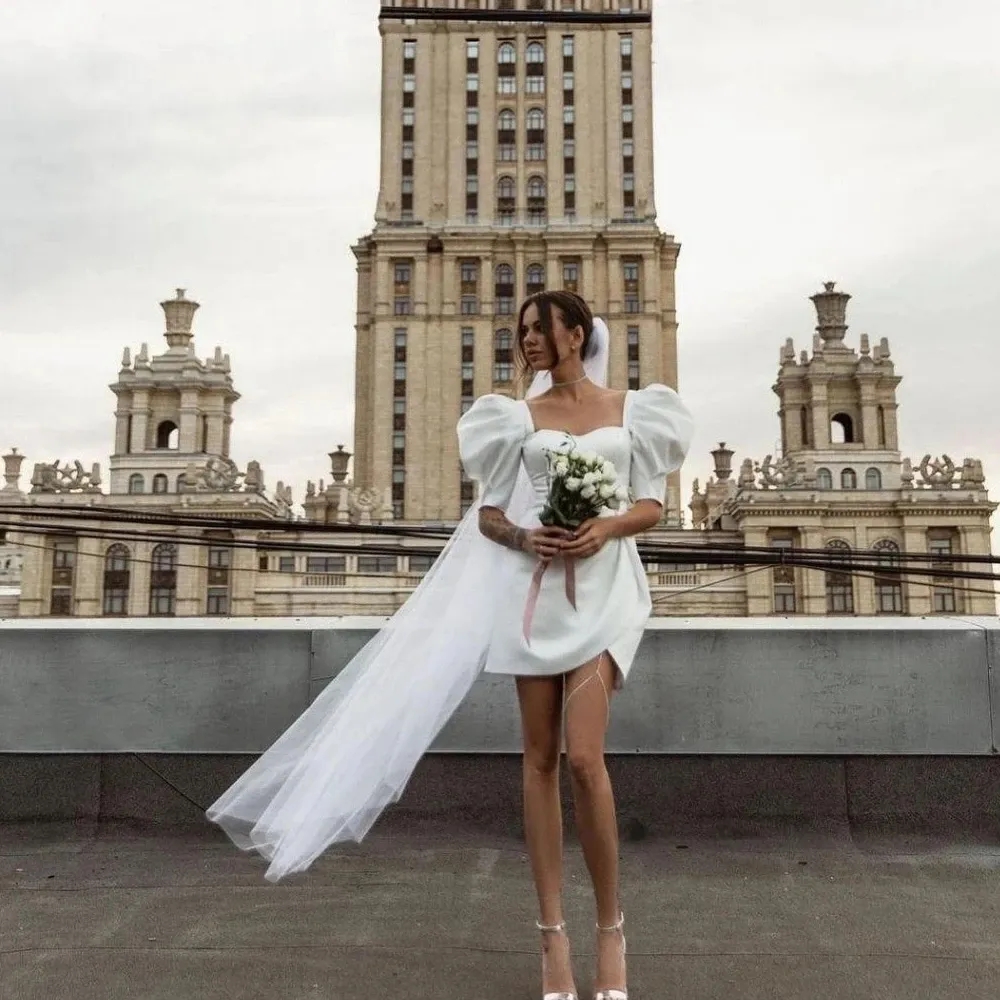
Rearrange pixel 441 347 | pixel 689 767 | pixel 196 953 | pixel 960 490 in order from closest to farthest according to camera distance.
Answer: pixel 196 953 < pixel 689 767 < pixel 960 490 < pixel 441 347

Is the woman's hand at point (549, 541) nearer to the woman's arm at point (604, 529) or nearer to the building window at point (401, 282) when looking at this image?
the woman's arm at point (604, 529)

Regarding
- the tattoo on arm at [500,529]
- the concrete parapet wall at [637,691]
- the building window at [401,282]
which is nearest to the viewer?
the tattoo on arm at [500,529]

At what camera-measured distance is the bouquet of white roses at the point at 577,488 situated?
2.93 meters

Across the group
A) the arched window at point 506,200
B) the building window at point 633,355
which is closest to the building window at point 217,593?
the building window at point 633,355

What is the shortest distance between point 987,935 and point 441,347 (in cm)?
6758

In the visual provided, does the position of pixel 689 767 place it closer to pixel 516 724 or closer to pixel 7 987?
pixel 516 724

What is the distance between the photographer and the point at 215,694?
4.57 meters

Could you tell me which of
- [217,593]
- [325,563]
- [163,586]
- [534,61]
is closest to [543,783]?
[325,563]

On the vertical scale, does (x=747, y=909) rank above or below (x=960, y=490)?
below

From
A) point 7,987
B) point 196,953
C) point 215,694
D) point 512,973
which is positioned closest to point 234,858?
point 215,694

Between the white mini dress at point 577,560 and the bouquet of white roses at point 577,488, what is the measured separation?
0.28 ft

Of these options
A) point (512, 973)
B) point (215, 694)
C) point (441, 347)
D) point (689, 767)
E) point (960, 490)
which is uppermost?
point (441, 347)

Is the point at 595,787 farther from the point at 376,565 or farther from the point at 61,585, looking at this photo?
the point at 61,585

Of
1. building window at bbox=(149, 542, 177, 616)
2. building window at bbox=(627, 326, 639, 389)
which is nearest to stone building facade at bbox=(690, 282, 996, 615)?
building window at bbox=(627, 326, 639, 389)
